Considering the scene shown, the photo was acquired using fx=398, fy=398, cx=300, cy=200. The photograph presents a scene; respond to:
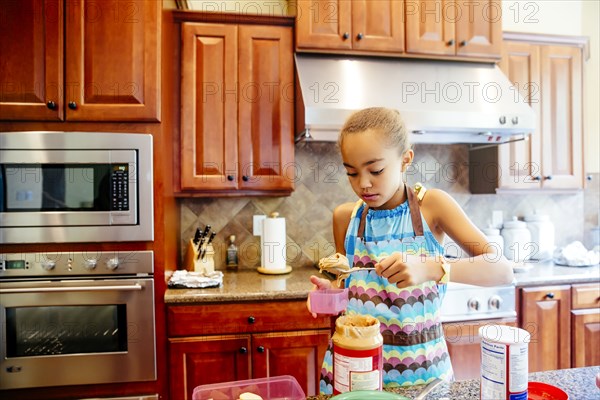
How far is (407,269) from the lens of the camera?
90 centimetres

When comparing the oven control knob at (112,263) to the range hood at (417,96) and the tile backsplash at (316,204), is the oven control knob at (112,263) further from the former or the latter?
the range hood at (417,96)

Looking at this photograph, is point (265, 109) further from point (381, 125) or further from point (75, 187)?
point (381, 125)

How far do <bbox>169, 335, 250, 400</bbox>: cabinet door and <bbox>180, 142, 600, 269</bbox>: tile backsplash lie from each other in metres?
0.70

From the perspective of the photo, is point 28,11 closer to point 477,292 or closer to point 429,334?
point 429,334

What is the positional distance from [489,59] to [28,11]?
2.44 metres

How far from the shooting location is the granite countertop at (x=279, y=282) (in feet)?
6.07

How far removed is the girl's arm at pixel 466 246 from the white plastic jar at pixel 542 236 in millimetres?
1853

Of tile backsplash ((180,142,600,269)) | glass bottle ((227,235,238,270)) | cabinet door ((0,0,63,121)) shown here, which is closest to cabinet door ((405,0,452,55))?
tile backsplash ((180,142,600,269))

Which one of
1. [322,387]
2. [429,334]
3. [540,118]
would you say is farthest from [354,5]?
[322,387]

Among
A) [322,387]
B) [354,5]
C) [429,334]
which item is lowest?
[322,387]

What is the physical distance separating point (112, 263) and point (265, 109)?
43.8 inches

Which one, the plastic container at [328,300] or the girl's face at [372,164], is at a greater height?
the girl's face at [372,164]

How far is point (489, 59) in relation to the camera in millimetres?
2383

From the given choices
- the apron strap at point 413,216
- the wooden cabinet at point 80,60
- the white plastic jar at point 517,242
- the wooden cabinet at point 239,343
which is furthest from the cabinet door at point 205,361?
the white plastic jar at point 517,242
